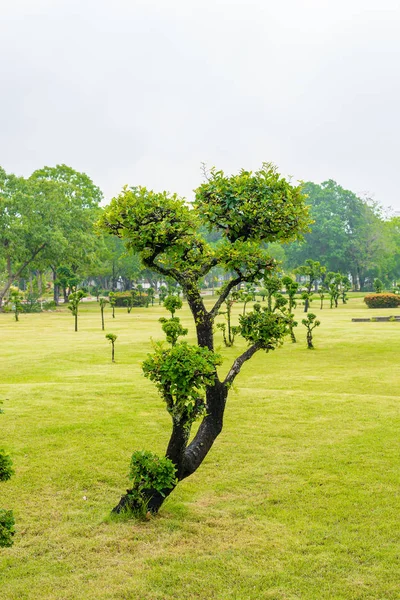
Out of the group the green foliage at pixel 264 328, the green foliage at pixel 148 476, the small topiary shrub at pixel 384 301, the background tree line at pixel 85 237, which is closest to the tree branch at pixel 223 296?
the green foliage at pixel 264 328

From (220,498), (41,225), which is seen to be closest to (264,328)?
(220,498)

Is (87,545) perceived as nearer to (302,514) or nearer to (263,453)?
(302,514)

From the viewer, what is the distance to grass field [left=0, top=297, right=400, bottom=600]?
6.06 metres

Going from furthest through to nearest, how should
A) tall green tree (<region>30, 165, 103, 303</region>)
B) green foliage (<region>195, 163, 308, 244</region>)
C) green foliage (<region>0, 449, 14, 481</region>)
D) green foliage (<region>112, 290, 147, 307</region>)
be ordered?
green foliage (<region>112, 290, 147, 307</region>)
tall green tree (<region>30, 165, 103, 303</region>)
green foliage (<region>195, 163, 308, 244</region>)
green foliage (<region>0, 449, 14, 481</region>)

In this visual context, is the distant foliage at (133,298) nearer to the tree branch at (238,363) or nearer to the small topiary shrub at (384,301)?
the small topiary shrub at (384,301)

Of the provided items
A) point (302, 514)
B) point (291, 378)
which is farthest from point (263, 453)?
point (291, 378)

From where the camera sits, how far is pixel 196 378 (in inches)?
278

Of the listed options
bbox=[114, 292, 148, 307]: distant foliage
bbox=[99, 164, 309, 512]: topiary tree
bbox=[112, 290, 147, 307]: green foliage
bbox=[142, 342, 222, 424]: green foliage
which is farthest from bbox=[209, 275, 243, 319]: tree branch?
bbox=[114, 292, 148, 307]: distant foliage

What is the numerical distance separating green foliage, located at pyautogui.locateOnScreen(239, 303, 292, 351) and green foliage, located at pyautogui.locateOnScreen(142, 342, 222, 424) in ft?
4.77

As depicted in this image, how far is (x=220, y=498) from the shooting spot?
830 centimetres

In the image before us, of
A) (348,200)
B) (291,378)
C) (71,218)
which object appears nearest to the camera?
(291,378)

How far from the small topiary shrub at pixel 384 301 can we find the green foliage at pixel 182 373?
49.2m

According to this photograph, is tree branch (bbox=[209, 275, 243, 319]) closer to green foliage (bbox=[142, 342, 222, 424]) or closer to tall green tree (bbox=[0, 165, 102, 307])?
green foliage (bbox=[142, 342, 222, 424])

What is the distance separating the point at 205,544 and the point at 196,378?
2160 millimetres
